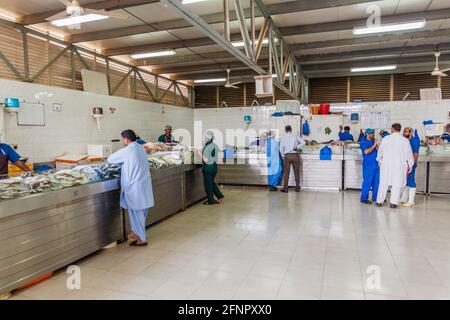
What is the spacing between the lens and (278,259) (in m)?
3.66

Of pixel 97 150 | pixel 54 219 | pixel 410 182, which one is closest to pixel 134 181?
pixel 54 219

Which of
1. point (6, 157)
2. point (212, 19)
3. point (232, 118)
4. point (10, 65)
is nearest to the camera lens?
point (6, 157)

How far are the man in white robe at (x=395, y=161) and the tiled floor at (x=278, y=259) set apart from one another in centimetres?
51

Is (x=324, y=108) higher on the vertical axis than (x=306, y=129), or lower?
higher

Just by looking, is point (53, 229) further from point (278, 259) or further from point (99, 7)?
point (99, 7)

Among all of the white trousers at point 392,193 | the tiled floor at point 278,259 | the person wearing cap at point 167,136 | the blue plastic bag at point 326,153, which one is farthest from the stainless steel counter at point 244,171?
the white trousers at point 392,193

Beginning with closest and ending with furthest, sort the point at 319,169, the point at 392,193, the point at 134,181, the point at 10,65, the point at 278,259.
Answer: the point at 278,259 < the point at 134,181 < the point at 10,65 < the point at 392,193 < the point at 319,169

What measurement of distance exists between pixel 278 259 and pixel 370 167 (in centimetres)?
375

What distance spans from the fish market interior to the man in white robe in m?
0.03

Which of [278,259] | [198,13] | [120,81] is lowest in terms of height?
[278,259]

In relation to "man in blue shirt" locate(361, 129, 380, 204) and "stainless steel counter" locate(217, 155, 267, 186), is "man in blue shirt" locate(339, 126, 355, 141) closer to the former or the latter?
"stainless steel counter" locate(217, 155, 267, 186)

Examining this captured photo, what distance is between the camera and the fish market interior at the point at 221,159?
3139mm
